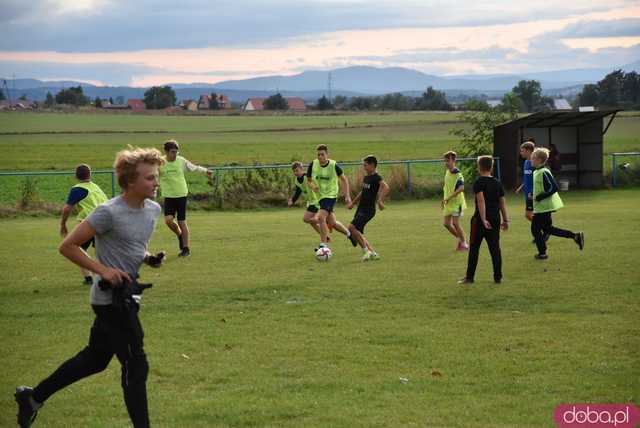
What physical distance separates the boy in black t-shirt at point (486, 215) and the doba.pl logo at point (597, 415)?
18.8 feet

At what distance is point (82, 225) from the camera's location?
19.1 feet

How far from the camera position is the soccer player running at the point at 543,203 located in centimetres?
1449

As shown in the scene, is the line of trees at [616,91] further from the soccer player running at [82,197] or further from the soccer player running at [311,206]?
the soccer player running at [82,197]

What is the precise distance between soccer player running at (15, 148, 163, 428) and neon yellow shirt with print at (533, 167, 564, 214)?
31.6 ft

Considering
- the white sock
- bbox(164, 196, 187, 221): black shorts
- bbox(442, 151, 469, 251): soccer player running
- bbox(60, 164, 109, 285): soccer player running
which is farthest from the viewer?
bbox(442, 151, 469, 251): soccer player running

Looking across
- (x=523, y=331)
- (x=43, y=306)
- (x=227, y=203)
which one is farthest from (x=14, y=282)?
(x=227, y=203)

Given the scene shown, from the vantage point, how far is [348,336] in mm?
9375

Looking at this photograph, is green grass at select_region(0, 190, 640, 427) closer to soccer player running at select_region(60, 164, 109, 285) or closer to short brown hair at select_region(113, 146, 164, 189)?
soccer player running at select_region(60, 164, 109, 285)

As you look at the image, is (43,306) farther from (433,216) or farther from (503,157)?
(503,157)

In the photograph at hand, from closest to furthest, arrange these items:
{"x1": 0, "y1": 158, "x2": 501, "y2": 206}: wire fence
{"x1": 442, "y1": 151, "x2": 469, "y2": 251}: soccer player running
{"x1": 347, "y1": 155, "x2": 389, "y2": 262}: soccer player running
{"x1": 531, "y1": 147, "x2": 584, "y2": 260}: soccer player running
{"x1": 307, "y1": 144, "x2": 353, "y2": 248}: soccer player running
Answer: {"x1": 531, "y1": 147, "x2": 584, "y2": 260}: soccer player running
{"x1": 347, "y1": 155, "x2": 389, "y2": 262}: soccer player running
{"x1": 307, "y1": 144, "x2": 353, "y2": 248}: soccer player running
{"x1": 442, "y1": 151, "x2": 469, "y2": 251}: soccer player running
{"x1": 0, "y1": 158, "x2": 501, "y2": 206}: wire fence

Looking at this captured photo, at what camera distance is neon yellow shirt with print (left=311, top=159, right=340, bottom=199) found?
52.7 ft

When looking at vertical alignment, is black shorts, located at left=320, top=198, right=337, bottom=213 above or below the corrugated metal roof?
below

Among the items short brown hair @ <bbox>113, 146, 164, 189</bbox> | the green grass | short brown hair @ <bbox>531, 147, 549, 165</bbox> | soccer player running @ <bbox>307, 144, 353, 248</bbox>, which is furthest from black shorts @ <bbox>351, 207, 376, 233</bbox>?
short brown hair @ <bbox>113, 146, 164, 189</bbox>

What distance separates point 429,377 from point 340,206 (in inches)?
806
